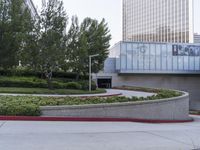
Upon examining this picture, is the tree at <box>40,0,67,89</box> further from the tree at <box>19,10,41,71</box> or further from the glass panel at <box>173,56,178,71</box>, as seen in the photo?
the glass panel at <box>173,56,178,71</box>

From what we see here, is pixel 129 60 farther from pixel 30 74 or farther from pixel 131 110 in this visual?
pixel 131 110

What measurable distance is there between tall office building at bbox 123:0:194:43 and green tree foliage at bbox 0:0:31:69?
268 feet

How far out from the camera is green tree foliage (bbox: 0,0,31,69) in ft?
115

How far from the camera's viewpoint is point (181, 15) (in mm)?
120688

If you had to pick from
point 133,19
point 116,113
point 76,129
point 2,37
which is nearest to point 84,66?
point 2,37

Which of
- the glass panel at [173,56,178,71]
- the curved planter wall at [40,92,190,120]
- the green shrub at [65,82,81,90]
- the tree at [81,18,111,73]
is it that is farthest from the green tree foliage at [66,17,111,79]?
the curved planter wall at [40,92,190,120]

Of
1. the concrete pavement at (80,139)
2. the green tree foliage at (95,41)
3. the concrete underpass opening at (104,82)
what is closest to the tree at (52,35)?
the green tree foliage at (95,41)

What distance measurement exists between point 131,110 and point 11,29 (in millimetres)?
20514

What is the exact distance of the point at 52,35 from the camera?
112 ft

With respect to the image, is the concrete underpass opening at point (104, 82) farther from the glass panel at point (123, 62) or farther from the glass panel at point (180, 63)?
the glass panel at point (180, 63)


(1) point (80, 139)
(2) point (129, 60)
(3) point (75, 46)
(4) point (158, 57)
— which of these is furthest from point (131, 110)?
(4) point (158, 57)

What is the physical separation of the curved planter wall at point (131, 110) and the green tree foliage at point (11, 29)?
16.5 m

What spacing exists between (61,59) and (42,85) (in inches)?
167

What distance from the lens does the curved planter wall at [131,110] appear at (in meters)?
16.1
